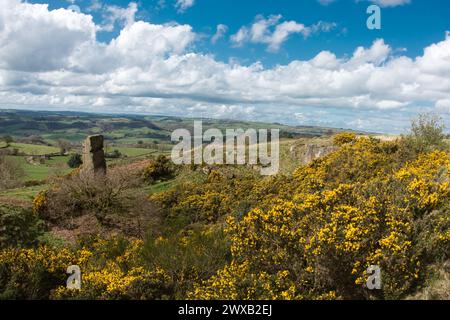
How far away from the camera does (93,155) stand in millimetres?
31359

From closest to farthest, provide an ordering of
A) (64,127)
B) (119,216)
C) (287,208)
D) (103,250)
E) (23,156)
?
1. (287,208)
2. (103,250)
3. (119,216)
4. (23,156)
5. (64,127)

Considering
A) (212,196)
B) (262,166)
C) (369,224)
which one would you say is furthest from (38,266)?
(262,166)

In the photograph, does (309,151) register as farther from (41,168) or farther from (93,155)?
(41,168)

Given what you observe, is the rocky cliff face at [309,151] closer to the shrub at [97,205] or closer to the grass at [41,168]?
the shrub at [97,205]

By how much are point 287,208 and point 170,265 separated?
3.88 meters

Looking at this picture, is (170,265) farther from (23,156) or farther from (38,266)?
(23,156)

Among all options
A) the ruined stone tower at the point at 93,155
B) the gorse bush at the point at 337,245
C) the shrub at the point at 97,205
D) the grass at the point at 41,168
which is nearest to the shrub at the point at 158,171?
the ruined stone tower at the point at 93,155

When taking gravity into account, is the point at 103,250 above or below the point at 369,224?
below

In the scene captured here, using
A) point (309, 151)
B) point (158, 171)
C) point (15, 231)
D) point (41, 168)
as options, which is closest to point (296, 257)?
point (15, 231)

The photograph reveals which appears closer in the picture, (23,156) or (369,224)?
(369,224)

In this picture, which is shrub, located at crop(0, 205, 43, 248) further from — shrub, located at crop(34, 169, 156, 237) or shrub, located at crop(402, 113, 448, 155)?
shrub, located at crop(402, 113, 448, 155)

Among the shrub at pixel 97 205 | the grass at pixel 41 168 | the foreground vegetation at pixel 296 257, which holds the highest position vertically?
the foreground vegetation at pixel 296 257

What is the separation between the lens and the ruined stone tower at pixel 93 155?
31109 millimetres
